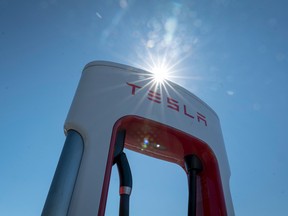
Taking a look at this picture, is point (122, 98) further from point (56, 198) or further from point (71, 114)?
point (56, 198)

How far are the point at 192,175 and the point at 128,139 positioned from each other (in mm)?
457

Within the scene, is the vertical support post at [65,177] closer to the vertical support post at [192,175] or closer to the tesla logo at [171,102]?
the tesla logo at [171,102]

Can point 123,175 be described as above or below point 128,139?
below

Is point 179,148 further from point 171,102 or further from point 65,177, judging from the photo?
point 65,177

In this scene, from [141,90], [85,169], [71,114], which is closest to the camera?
[85,169]

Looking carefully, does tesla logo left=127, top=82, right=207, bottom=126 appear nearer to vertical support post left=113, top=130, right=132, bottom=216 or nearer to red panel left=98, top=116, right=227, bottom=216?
red panel left=98, top=116, right=227, bottom=216

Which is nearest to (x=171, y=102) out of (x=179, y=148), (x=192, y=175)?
(x=179, y=148)

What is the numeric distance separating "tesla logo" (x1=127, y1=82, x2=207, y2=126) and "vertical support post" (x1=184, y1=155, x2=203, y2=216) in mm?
249

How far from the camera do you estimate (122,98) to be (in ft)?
3.58

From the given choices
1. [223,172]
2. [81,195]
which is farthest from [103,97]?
[223,172]

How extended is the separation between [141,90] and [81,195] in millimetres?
661

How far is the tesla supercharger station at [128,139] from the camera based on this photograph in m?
0.75

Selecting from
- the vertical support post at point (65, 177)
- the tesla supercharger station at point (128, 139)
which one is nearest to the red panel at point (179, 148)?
the tesla supercharger station at point (128, 139)

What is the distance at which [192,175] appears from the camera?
1287 mm
